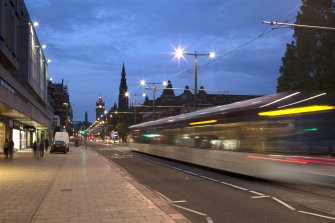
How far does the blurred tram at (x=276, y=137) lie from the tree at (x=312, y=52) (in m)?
20.2

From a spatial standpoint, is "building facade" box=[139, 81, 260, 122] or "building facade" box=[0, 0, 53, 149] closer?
"building facade" box=[0, 0, 53, 149]

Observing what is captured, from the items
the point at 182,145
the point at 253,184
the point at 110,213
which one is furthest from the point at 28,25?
the point at 110,213

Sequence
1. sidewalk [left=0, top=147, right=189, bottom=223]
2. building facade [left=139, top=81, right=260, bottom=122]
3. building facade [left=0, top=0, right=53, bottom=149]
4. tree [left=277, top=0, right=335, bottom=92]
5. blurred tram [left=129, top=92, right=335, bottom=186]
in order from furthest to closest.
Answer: building facade [left=139, top=81, right=260, bottom=122], tree [left=277, top=0, right=335, bottom=92], building facade [left=0, top=0, right=53, bottom=149], blurred tram [left=129, top=92, right=335, bottom=186], sidewalk [left=0, top=147, right=189, bottom=223]

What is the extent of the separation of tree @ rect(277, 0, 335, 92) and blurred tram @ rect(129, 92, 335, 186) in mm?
20197

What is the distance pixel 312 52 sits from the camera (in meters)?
41.0

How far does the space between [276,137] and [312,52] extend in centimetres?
2807

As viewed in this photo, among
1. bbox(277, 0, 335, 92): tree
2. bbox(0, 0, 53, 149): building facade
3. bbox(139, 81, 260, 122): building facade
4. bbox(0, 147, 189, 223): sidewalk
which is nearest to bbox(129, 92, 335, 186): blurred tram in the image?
bbox(0, 147, 189, 223): sidewalk

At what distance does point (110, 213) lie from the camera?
33.1ft

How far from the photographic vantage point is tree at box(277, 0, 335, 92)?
39688 millimetres

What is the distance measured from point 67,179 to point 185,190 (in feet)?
17.9

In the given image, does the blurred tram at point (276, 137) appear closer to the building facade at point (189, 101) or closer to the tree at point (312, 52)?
the tree at point (312, 52)

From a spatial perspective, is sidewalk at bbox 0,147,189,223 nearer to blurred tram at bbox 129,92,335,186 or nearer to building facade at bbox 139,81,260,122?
blurred tram at bbox 129,92,335,186

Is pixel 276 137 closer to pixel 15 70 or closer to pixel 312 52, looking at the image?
pixel 312 52

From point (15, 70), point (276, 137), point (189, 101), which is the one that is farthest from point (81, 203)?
point (189, 101)
